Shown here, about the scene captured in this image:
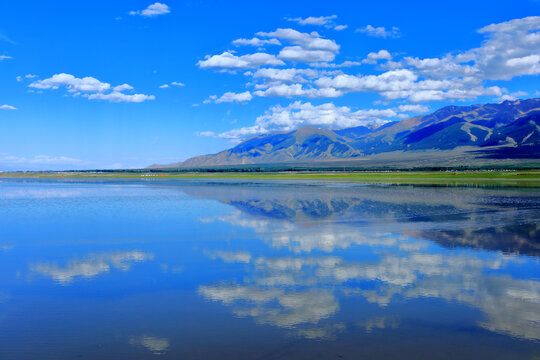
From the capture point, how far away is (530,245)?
22219 millimetres

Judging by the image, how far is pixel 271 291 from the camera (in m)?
14.3

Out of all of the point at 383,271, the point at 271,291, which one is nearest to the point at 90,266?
the point at 271,291

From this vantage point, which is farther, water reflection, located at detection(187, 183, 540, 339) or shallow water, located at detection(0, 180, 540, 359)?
water reflection, located at detection(187, 183, 540, 339)

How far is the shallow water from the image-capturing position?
33.6 feet

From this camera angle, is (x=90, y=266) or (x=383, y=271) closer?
(x=383, y=271)

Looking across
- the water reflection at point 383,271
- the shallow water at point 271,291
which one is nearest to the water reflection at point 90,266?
the shallow water at point 271,291

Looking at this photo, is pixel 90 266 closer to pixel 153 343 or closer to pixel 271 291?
pixel 271 291

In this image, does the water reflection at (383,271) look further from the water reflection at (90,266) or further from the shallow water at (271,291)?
the water reflection at (90,266)

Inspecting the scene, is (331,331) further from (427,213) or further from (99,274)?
(427,213)

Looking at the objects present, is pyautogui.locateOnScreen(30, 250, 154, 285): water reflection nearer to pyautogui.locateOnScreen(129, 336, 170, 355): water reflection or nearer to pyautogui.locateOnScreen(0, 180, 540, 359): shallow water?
pyautogui.locateOnScreen(0, 180, 540, 359): shallow water

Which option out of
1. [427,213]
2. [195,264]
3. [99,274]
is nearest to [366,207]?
[427,213]

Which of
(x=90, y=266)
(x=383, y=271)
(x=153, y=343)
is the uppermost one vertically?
(x=90, y=266)

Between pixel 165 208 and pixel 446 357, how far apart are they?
34.7 metres

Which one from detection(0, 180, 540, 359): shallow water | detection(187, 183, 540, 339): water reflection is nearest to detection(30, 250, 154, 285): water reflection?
detection(0, 180, 540, 359): shallow water
